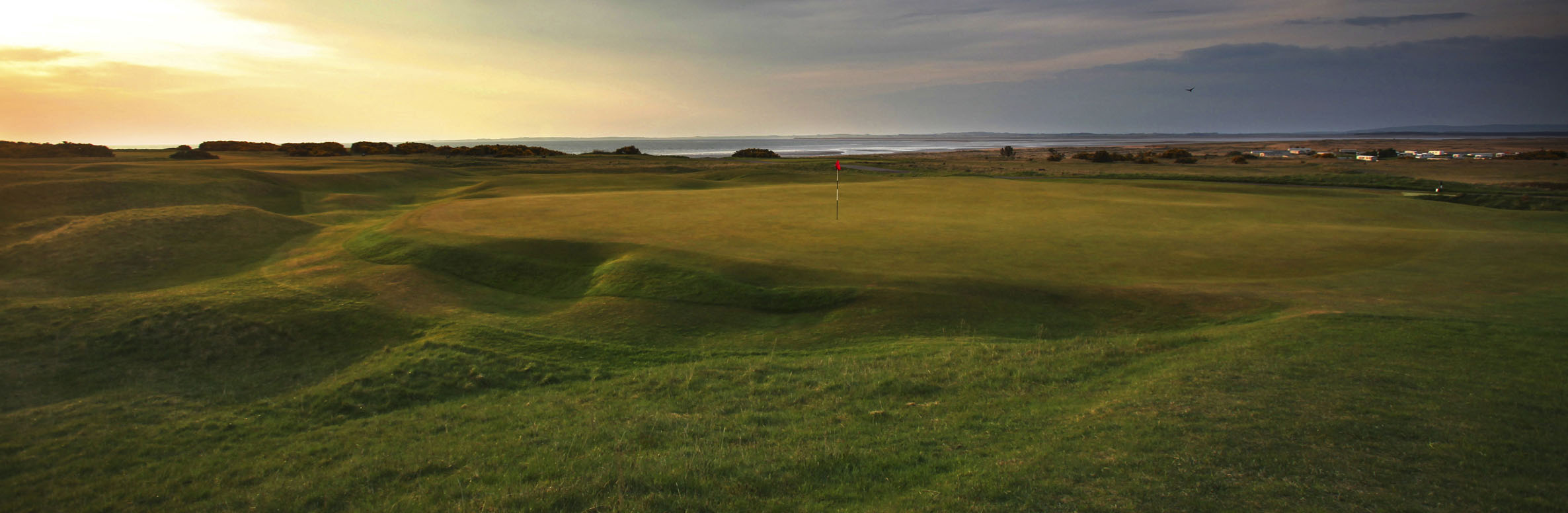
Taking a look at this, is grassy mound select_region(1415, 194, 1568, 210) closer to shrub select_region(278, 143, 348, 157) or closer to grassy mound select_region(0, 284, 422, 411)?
grassy mound select_region(0, 284, 422, 411)

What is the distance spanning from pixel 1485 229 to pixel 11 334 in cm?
4209

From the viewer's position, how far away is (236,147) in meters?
93.9

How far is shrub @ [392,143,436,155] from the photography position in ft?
315

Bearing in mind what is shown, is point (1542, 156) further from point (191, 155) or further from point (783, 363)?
point (191, 155)

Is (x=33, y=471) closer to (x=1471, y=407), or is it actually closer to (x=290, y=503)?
(x=290, y=503)

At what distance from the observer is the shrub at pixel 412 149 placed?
96.1 metres

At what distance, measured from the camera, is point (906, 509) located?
21.8 feet

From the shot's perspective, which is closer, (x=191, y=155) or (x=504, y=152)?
(x=191, y=155)

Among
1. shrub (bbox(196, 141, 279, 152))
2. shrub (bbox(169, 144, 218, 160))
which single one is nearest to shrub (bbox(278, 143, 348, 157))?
shrub (bbox(196, 141, 279, 152))

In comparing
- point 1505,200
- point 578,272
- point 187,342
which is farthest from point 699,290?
point 1505,200

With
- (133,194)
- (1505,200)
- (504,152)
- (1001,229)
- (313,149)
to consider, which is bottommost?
(1001,229)

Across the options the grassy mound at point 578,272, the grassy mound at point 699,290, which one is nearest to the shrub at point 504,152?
the grassy mound at point 578,272

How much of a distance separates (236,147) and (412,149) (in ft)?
68.4

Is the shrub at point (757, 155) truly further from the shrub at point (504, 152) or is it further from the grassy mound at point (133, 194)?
the grassy mound at point (133, 194)
